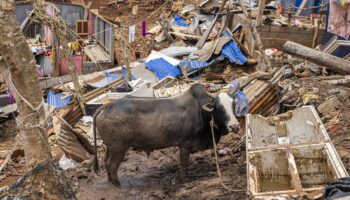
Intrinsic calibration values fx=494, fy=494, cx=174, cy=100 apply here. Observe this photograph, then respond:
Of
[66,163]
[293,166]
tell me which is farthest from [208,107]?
[66,163]

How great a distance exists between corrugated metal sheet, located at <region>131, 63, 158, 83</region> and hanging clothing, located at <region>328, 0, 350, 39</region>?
18.5ft

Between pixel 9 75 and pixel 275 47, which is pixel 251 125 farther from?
pixel 275 47

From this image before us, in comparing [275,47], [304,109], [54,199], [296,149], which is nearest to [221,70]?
[275,47]

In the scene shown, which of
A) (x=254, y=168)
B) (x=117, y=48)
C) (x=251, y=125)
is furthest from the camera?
(x=117, y=48)

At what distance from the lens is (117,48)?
2219cm

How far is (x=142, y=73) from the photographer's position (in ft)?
54.5

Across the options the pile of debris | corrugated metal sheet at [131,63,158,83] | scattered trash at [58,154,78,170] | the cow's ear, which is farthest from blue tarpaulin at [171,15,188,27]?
the cow's ear

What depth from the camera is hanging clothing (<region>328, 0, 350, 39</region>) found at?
13094 mm

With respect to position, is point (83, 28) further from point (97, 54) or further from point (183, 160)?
point (183, 160)

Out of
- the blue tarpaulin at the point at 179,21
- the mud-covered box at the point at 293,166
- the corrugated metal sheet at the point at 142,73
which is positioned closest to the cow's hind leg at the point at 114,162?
the mud-covered box at the point at 293,166

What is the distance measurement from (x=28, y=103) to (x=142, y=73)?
11.6 metres

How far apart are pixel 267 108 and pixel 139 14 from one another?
59.6 ft

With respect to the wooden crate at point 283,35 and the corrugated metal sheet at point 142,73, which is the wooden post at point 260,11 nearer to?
the wooden crate at point 283,35

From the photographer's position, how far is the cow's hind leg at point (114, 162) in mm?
8328
